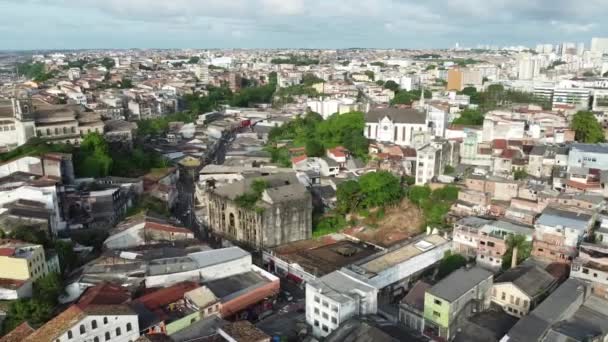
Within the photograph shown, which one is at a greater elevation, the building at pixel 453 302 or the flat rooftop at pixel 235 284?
the building at pixel 453 302

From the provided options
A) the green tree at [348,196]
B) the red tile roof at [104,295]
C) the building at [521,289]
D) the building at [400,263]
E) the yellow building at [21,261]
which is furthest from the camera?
the green tree at [348,196]

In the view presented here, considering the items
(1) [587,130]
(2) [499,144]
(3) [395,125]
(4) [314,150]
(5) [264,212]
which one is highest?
(1) [587,130]

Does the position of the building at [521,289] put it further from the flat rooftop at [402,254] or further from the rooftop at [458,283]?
the flat rooftop at [402,254]

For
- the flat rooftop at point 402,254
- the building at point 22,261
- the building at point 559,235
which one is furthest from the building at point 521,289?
the building at point 22,261

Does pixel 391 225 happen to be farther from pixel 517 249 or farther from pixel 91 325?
pixel 91 325

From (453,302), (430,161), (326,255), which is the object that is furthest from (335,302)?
(430,161)

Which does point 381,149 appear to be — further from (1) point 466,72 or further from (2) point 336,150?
(1) point 466,72
